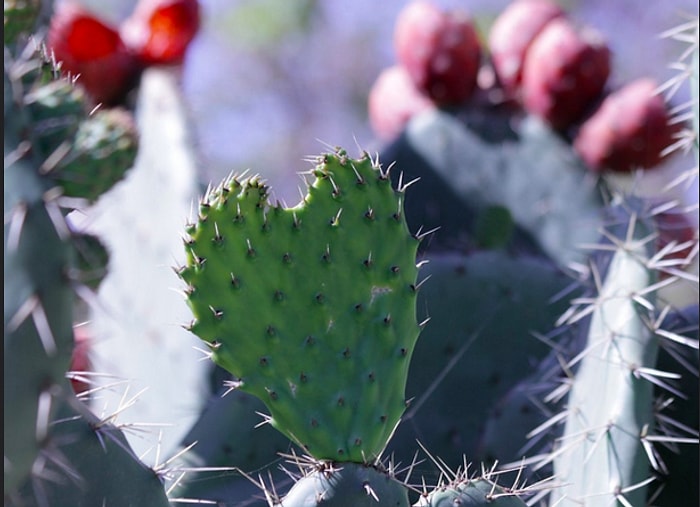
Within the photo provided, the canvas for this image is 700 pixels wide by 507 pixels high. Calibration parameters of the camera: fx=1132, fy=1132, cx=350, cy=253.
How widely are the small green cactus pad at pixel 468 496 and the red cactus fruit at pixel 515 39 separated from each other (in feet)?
5.34

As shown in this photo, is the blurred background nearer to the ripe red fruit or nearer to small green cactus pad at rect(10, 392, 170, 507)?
the ripe red fruit

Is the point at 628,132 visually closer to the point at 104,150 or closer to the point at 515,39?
the point at 515,39

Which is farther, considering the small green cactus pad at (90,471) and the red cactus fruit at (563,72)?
the red cactus fruit at (563,72)

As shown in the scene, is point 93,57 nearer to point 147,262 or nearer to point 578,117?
point 147,262

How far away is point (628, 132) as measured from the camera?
2.47 m

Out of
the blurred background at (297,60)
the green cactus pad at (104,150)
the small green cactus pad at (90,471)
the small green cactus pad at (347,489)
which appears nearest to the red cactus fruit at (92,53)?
the green cactus pad at (104,150)

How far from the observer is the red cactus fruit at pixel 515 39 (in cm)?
259

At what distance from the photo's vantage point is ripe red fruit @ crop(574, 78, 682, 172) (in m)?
2.42

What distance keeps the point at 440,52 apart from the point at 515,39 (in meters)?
0.22

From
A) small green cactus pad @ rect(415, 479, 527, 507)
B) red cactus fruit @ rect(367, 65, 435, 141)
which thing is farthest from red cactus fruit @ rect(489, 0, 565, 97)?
small green cactus pad @ rect(415, 479, 527, 507)

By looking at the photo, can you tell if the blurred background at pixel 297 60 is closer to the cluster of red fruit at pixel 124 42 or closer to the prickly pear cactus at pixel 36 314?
the cluster of red fruit at pixel 124 42

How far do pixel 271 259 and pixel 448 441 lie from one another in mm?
638

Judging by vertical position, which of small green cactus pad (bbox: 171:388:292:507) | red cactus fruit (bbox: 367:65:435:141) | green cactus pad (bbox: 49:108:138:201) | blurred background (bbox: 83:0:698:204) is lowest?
blurred background (bbox: 83:0:698:204)

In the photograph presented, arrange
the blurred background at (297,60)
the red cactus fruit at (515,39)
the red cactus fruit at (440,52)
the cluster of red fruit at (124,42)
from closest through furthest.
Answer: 1. the cluster of red fruit at (124,42)
2. the red cactus fruit at (440,52)
3. the red cactus fruit at (515,39)
4. the blurred background at (297,60)
